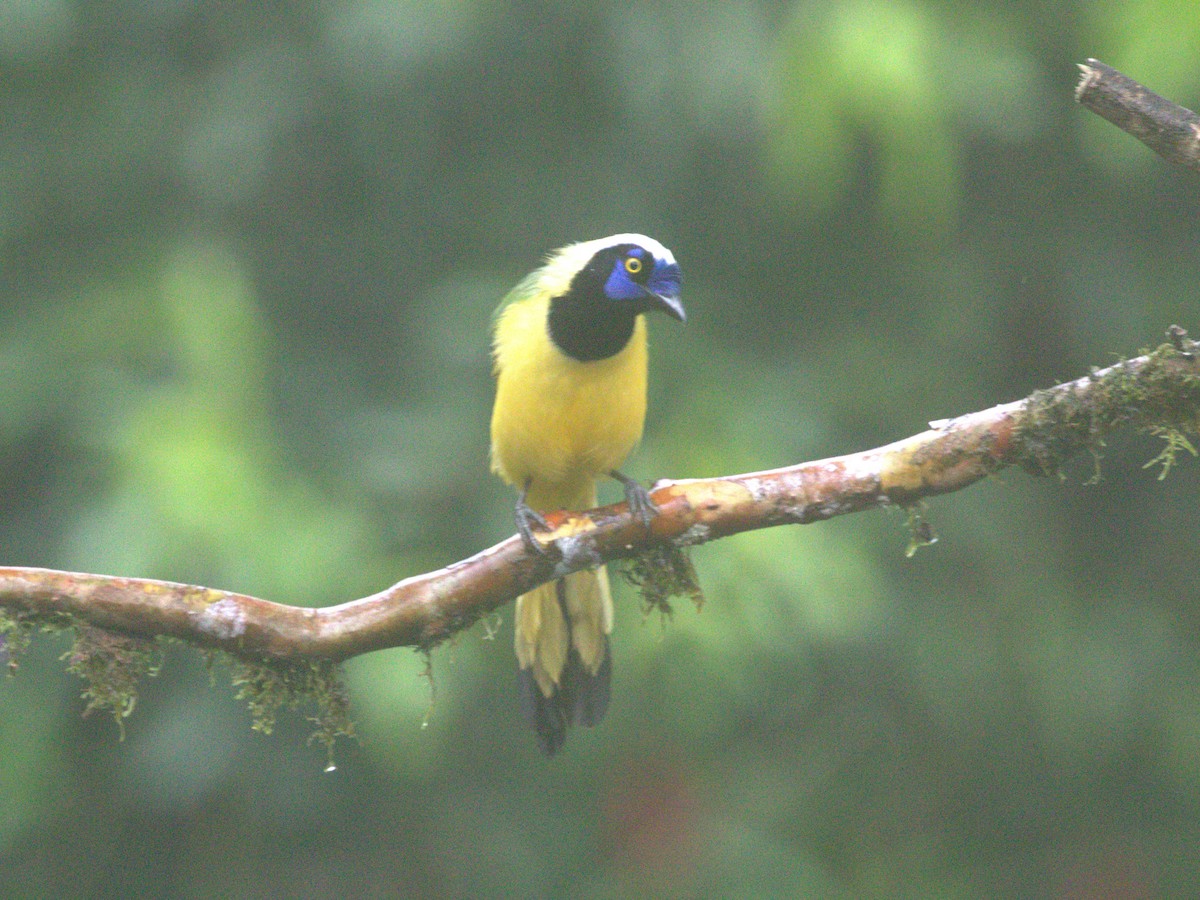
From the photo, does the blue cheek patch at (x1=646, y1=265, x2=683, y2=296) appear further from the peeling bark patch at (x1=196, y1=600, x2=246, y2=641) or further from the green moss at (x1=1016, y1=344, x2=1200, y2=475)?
the peeling bark patch at (x1=196, y1=600, x2=246, y2=641)

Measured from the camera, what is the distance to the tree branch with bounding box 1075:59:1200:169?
10.0ft

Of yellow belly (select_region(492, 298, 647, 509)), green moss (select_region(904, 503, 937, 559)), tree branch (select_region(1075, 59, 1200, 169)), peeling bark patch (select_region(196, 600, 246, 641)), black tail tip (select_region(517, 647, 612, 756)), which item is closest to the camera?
tree branch (select_region(1075, 59, 1200, 169))

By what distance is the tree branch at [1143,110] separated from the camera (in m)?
3.05

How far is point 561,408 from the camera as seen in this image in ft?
14.9

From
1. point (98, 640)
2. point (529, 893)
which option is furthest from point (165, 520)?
point (529, 893)

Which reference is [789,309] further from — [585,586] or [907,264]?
[585,586]

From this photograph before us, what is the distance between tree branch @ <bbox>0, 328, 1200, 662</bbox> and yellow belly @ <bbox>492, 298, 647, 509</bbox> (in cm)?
101

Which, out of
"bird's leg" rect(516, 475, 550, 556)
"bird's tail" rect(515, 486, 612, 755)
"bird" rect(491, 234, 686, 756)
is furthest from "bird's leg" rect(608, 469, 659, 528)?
"bird's tail" rect(515, 486, 612, 755)

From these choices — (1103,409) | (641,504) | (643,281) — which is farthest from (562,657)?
(1103,409)

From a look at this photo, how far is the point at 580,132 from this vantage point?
874 centimetres

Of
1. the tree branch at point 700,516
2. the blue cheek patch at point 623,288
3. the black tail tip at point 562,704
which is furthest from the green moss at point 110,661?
the blue cheek patch at point 623,288

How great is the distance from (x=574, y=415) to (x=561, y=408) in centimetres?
4

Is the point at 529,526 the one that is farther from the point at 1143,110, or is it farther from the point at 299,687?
the point at 1143,110

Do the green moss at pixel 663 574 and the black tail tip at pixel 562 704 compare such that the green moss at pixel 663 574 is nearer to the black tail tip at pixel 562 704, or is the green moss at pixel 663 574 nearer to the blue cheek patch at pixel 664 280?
the black tail tip at pixel 562 704
